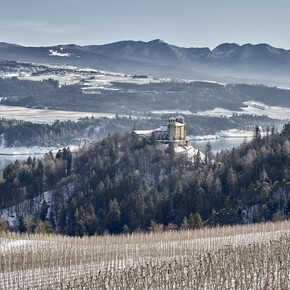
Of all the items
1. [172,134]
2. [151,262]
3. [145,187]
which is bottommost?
[145,187]

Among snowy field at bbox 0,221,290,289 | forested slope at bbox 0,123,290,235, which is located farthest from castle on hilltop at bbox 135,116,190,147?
snowy field at bbox 0,221,290,289

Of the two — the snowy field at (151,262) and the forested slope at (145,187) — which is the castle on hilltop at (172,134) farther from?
the snowy field at (151,262)

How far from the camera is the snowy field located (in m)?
35.0

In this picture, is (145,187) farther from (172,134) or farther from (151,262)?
(151,262)

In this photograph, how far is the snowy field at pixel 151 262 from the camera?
35.0m

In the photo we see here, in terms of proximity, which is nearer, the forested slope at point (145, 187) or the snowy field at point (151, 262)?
the snowy field at point (151, 262)

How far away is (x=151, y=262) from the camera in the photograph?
133 feet

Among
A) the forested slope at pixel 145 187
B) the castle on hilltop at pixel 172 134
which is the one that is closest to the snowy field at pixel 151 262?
the forested slope at pixel 145 187

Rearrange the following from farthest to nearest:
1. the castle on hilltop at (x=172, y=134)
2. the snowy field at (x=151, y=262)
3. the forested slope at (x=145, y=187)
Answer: the castle on hilltop at (x=172, y=134) < the forested slope at (x=145, y=187) < the snowy field at (x=151, y=262)

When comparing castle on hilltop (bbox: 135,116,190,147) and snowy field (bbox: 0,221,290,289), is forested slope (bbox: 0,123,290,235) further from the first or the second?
snowy field (bbox: 0,221,290,289)

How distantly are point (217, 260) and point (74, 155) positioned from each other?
6691 centimetres

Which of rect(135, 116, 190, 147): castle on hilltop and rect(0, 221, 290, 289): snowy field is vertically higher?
rect(135, 116, 190, 147): castle on hilltop

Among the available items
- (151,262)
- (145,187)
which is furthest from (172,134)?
(151,262)

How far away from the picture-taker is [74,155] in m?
104
